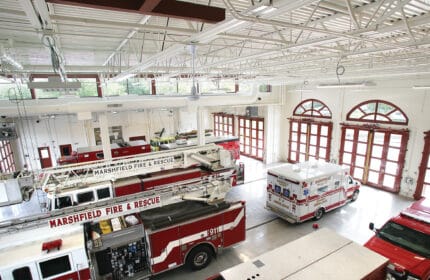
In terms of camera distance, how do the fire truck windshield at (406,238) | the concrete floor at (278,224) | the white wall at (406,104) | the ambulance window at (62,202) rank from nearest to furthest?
the fire truck windshield at (406,238) < the ambulance window at (62,202) < the concrete floor at (278,224) < the white wall at (406,104)

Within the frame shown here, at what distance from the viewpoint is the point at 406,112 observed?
11383 mm

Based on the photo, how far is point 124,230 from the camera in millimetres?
6098

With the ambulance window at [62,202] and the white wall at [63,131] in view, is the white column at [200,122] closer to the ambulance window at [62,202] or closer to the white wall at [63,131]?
the ambulance window at [62,202]

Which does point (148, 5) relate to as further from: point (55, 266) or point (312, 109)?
point (312, 109)

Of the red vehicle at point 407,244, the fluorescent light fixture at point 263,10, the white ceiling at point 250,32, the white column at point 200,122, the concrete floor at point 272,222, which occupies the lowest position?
the concrete floor at point 272,222

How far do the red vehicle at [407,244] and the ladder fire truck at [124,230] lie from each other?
386cm

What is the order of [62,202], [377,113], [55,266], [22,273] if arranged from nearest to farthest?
[22,273]
[55,266]
[62,202]
[377,113]

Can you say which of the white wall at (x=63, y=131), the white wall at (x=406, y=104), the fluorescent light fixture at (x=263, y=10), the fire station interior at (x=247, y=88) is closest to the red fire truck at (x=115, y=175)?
the fire station interior at (x=247, y=88)

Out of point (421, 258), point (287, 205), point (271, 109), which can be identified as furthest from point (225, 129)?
point (421, 258)

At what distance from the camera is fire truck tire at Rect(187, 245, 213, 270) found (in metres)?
7.05

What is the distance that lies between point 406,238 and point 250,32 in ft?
23.9

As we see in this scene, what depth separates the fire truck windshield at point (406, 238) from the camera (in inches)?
233

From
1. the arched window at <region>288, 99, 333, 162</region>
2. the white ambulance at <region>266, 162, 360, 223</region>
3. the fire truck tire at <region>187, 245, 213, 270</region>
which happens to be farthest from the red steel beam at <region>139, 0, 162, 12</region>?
the arched window at <region>288, 99, 333, 162</region>

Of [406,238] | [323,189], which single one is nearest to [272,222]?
[323,189]
